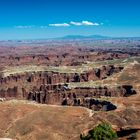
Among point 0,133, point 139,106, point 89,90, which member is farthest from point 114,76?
point 0,133

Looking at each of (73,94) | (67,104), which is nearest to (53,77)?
(73,94)

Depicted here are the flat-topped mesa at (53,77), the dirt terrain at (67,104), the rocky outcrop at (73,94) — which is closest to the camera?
the dirt terrain at (67,104)

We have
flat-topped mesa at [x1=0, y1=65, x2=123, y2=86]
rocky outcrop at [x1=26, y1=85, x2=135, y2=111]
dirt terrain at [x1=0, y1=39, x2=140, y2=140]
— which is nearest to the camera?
dirt terrain at [x1=0, y1=39, x2=140, y2=140]

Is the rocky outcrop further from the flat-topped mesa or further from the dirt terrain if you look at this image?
the flat-topped mesa

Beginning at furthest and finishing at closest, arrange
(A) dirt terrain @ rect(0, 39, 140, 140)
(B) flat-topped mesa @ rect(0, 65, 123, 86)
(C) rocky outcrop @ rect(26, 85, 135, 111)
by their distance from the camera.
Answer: (B) flat-topped mesa @ rect(0, 65, 123, 86) → (C) rocky outcrop @ rect(26, 85, 135, 111) → (A) dirt terrain @ rect(0, 39, 140, 140)

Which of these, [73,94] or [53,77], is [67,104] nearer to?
[73,94]

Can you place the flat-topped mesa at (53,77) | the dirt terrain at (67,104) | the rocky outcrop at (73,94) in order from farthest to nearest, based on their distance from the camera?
1. the flat-topped mesa at (53,77)
2. the rocky outcrop at (73,94)
3. the dirt terrain at (67,104)

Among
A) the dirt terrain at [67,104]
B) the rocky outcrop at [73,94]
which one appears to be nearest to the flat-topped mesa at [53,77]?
the dirt terrain at [67,104]

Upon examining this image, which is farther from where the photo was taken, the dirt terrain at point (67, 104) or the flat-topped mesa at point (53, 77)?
the flat-topped mesa at point (53, 77)

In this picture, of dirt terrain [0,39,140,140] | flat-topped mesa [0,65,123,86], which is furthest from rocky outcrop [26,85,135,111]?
flat-topped mesa [0,65,123,86]

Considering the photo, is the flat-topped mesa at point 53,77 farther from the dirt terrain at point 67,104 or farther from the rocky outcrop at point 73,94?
the rocky outcrop at point 73,94

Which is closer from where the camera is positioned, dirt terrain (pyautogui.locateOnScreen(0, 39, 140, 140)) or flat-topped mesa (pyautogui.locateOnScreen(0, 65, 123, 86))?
dirt terrain (pyautogui.locateOnScreen(0, 39, 140, 140))
